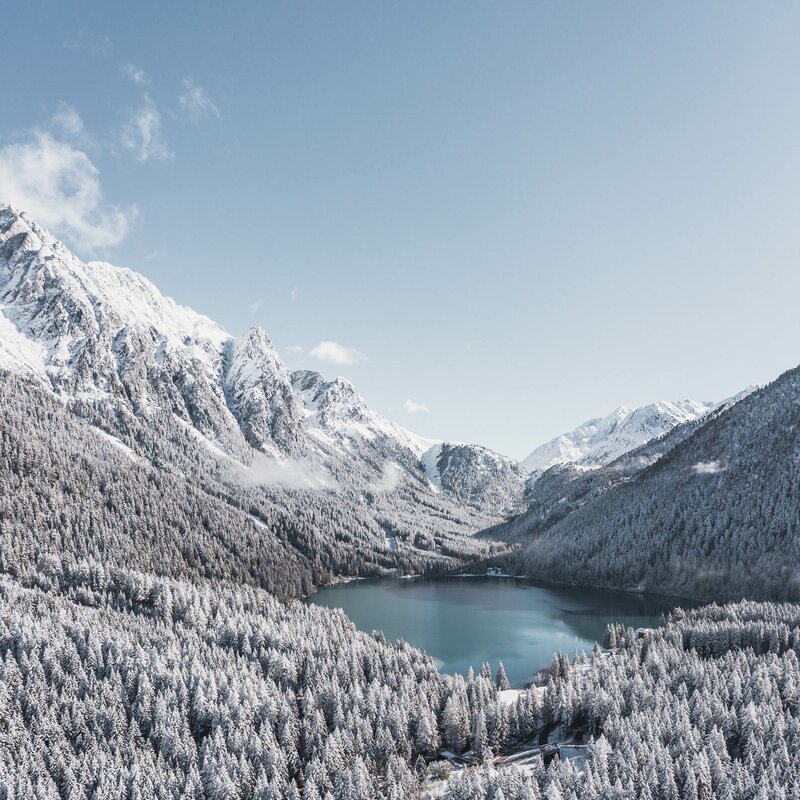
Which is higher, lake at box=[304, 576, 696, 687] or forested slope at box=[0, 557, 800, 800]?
forested slope at box=[0, 557, 800, 800]

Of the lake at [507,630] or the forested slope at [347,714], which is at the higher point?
the forested slope at [347,714]

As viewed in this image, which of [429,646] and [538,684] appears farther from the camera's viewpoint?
[429,646]

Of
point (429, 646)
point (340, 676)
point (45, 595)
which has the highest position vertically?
point (45, 595)

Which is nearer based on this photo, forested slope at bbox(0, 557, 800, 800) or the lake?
forested slope at bbox(0, 557, 800, 800)

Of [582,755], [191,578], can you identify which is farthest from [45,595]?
[582,755]

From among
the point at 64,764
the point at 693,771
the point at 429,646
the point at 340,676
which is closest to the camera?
the point at 693,771

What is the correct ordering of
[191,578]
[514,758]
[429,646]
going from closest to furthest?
[514,758], [429,646], [191,578]

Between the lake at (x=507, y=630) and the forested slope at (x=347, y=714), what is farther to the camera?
the lake at (x=507, y=630)

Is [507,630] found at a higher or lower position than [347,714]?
lower

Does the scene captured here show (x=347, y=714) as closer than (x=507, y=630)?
Yes

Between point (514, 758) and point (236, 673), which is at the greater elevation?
point (236, 673)

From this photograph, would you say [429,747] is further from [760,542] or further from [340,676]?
[760,542]
